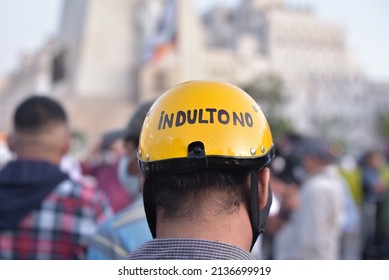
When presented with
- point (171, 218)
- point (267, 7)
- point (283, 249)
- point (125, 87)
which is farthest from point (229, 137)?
point (267, 7)

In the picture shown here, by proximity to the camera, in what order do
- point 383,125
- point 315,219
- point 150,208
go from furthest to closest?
1. point 383,125
2. point 315,219
3. point 150,208

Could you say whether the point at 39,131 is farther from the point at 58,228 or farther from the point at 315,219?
the point at 315,219

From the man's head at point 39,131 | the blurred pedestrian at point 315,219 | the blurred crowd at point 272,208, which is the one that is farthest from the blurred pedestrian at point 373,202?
the man's head at point 39,131

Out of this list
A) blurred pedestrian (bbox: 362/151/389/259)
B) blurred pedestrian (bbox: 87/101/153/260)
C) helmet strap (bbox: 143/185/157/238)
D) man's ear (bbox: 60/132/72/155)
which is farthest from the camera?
blurred pedestrian (bbox: 362/151/389/259)

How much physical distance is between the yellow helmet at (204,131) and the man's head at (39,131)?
1.45 m

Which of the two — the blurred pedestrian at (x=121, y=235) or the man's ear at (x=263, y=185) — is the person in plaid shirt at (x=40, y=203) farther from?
the man's ear at (x=263, y=185)

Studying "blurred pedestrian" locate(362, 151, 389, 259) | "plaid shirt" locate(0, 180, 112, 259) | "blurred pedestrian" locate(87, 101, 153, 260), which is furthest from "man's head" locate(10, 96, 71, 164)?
"blurred pedestrian" locate(362, 151, 389, 259)

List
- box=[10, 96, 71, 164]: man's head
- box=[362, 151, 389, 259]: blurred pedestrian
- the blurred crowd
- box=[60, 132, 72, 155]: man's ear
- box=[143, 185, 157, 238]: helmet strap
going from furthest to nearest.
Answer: box=[362, 151, 389, 259]: blurred pedestrian, box=[60, 132, 72, 155]: man's ear, box=[10, 96, 71, 164]: man's head, the blurred crowd, box=[143, 185, 157, 238]: helmet strap

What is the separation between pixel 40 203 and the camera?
8.54ft

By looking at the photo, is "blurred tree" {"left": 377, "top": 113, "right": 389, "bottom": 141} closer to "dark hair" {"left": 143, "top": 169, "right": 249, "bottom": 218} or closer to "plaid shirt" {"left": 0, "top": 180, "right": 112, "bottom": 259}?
"plaid shirt" {"left": 0, "top": 180, "right": 112, "bottom": 259}

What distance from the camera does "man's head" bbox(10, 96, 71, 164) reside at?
278 cm

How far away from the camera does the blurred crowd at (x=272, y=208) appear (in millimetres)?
2541

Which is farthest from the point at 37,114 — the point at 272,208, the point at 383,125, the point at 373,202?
the point at 383,125

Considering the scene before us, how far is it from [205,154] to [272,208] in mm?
2784
